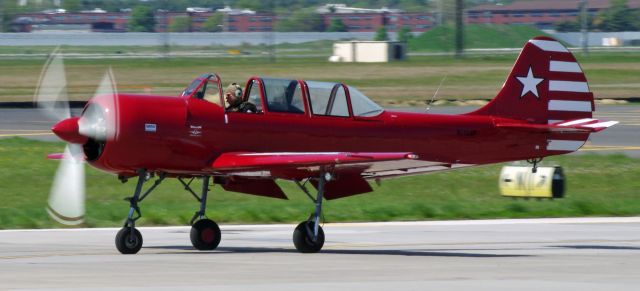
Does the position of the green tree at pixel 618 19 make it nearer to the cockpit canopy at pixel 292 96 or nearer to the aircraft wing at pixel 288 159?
the cockpit canopy at pixel 292 96

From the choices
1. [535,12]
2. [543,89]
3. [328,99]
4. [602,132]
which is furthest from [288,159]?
[535,12]

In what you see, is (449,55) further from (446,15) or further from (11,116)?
(11,116)

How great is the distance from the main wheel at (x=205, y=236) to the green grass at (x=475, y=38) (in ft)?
250

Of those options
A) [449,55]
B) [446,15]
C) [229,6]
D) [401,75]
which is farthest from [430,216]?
[229,6]

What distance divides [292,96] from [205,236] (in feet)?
7.26

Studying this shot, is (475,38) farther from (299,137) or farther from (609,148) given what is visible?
(299,137)

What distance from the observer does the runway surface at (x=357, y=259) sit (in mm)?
11133

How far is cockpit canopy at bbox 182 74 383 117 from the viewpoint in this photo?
46.9ft

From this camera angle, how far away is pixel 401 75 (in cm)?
6475

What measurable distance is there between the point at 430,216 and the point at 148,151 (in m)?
6.89

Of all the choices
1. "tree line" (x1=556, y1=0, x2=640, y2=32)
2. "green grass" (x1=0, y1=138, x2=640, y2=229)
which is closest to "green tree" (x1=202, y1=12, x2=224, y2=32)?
"tree line" (x1=556, y1=0, x2=640, y2=32)

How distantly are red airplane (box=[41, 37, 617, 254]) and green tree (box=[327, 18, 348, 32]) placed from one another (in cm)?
9312

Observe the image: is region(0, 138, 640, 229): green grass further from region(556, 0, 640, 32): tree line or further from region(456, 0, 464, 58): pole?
region(556, 0, 640, 32): tree line

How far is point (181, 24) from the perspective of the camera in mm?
98250
